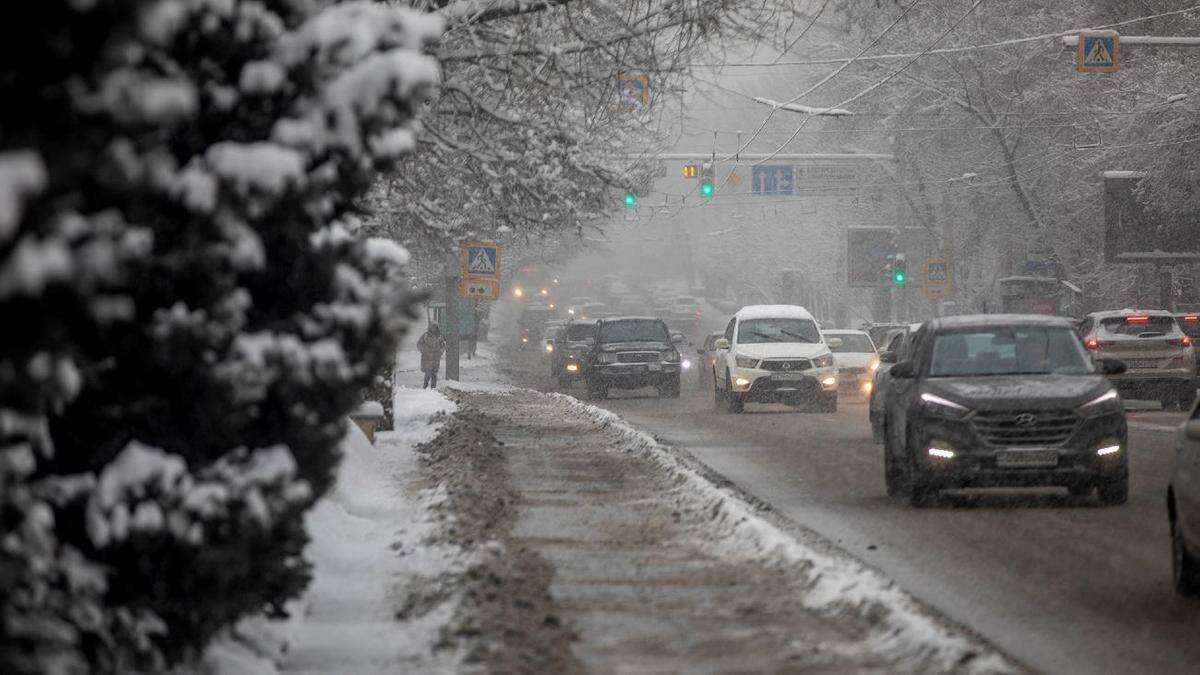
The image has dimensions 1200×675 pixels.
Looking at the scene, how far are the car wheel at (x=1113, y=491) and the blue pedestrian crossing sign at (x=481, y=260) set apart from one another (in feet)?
70.8

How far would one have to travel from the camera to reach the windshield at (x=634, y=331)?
40.8m

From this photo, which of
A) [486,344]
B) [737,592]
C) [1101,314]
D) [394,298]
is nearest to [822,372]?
[1101,314]

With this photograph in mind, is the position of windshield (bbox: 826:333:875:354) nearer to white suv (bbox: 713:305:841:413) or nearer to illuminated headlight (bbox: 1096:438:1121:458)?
white suv (bbox: 713:305:841:413)

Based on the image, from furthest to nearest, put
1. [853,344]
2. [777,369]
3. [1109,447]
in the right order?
[853,344] < [777,369] < [1109,447]

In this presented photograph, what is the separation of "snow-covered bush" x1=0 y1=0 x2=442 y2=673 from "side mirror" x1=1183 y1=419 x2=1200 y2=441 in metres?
4.77

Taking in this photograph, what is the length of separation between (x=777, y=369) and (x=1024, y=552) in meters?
20.8

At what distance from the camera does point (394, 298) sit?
6.59 meters

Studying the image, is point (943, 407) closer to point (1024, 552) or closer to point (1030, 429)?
point (1030, 429)

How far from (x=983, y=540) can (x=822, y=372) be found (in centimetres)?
2025

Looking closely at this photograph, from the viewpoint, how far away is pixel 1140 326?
104 ft

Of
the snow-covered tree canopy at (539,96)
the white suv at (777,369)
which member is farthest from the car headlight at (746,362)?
the snow-covered tree canopy at (539,96)

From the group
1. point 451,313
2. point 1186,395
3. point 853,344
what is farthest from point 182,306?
point 451,313

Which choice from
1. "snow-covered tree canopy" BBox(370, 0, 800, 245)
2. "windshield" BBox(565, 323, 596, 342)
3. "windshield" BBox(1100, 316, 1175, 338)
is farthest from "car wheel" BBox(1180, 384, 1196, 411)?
"windshield" BBox(565, 323, 596, 342)

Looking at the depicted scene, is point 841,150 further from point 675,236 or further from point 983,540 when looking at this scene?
point 675,236
